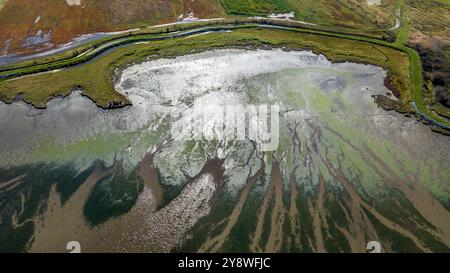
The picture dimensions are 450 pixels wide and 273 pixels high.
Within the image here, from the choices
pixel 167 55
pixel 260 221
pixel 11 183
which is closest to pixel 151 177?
pixel 260 221

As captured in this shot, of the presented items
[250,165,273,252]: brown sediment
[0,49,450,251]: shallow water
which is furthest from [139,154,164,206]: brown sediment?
[250,165,273,252]: brown sediment

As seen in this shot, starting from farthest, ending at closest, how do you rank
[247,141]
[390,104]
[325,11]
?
[325,11] < [390,104] < [247,141]

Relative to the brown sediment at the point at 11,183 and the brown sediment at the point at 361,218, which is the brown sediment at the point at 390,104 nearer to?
the brown sediment at the point at 361,218

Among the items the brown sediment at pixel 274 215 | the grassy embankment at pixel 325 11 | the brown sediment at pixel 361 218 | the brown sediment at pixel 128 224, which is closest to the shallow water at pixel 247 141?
the brown sediment at pixel 361 218

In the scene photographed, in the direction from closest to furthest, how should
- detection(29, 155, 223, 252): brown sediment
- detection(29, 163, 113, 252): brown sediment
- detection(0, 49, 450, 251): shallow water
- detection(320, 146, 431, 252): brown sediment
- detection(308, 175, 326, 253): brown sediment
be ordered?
detection(29, 163, 113, 252): brown sediment → detection(29, 155, 223, 252): brown sediment → detection(308, 175, 326, 253): brown sediment → detection(320, 146, 431, 252): brown sediment → detection(0, 49, 450, 251): shallow water

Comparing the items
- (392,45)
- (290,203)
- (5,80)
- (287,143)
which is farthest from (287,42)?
(5,80)

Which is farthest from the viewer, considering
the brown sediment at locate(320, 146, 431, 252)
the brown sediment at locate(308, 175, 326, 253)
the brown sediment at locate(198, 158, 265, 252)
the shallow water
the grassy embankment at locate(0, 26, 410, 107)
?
the grassy embankment at locate(0, 26, 410, 107)

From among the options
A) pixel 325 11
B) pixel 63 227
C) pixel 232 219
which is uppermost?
pixel 325 11

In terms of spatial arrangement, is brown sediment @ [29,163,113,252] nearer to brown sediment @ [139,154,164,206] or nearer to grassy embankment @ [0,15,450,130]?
brown sediment @ [139,154,164,206]

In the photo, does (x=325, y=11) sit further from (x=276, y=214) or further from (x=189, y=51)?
(x=276, y=214)
